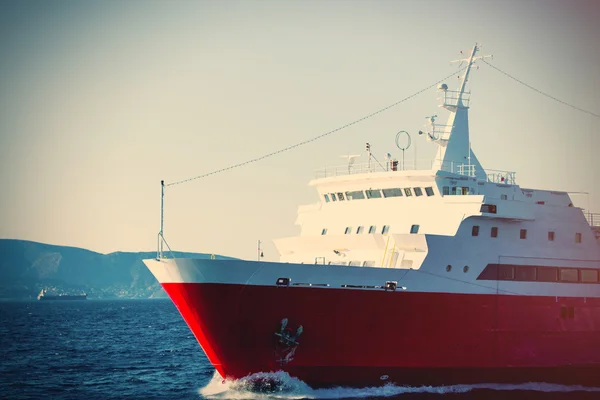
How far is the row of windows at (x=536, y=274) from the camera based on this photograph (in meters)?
28.3

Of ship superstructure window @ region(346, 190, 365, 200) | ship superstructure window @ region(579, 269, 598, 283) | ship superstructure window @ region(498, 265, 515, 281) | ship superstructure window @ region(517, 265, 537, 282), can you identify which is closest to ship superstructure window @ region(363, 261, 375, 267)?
ship superstructure window @ region(346, 190, 365, 200)

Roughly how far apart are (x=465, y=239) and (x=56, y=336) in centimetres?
3460

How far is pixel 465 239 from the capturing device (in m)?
27.6

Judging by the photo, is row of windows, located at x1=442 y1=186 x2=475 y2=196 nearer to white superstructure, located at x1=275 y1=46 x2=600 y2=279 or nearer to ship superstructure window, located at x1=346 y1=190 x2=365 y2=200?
white superstructure, located at x1=275 y1=46 x2=600 y2=279

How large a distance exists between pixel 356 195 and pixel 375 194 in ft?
2.68

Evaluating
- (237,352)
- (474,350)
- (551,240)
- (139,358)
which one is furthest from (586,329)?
(139,358)

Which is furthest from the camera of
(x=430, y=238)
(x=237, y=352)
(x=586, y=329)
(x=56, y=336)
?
(x=56, y=336)

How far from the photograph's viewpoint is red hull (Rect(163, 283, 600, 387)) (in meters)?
24.6

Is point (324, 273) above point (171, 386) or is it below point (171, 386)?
above

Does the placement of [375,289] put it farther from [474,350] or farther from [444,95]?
[444,95]

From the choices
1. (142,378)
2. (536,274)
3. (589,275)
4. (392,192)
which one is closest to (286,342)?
(392,192)

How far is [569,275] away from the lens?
100ft

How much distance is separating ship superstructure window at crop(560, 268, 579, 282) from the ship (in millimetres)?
56

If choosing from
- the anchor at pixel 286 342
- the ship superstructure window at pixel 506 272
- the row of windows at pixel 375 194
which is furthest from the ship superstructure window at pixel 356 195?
the anchor at pixel 286 342
